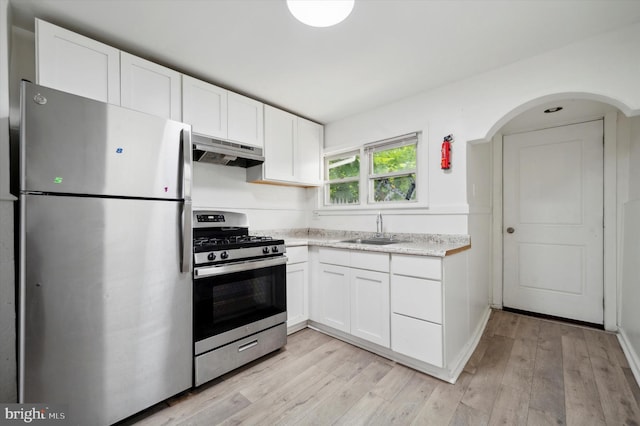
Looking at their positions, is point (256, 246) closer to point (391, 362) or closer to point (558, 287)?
point (391, 362)

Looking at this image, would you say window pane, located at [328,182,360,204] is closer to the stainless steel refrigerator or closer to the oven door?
the oven door

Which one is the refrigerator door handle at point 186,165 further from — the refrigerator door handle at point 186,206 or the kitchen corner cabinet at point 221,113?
the kitchen corner cabinet at point 221,113

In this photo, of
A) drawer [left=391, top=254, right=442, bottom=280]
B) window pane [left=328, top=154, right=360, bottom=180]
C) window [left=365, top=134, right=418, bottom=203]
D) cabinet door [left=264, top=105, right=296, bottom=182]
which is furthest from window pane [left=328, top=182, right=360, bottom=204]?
drawer [left=391, top=254, right=442, bottom=280]

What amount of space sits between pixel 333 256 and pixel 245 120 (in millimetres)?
1592

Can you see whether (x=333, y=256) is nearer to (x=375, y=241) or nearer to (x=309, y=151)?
(x=375, y=241)

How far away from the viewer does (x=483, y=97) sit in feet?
7.34

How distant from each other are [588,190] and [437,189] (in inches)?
68.8

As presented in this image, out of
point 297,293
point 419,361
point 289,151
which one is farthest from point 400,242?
point 289,151

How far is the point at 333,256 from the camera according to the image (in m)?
2.50

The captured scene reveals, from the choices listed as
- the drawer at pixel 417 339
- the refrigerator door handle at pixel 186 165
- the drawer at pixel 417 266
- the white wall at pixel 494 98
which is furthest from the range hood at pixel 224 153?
the drawer at pixel 417 339

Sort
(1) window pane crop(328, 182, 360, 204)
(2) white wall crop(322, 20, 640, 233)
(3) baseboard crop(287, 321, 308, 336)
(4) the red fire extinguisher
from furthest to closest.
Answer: (1) window pane crop(328, 182, 360, 204) → (3) baseboard crop(287, 321, 308, 336) → (4) the red fire extinguisher → (2) white wall crop(322, 20, 640, 233)

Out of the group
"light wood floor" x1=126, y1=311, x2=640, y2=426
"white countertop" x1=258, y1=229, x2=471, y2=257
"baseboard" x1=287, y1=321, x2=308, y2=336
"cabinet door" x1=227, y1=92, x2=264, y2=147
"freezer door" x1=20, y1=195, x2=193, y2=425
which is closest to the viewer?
"freezer door" x1=20, y1=195, x2=193, y2=425

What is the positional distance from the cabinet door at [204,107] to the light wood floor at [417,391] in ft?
6.60

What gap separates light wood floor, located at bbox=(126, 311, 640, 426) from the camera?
1503 mm
